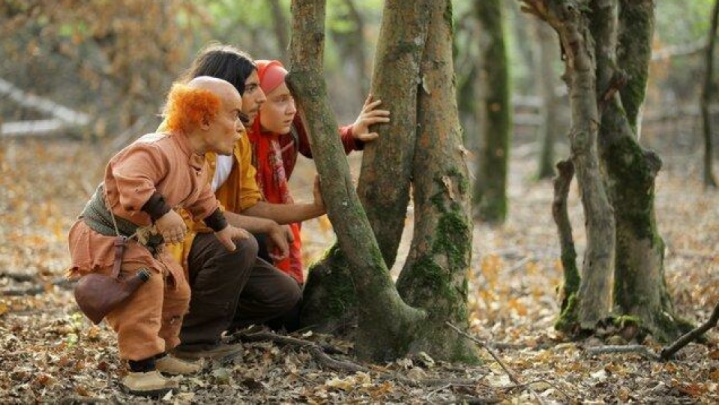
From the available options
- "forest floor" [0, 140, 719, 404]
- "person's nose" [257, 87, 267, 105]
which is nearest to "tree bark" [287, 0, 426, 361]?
"forest floor" [0, 140, 719, 404]

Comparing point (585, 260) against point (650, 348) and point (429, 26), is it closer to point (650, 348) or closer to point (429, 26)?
point (650, 348)

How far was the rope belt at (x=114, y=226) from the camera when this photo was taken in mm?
4059

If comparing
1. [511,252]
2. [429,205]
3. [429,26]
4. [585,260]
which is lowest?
[511,252]

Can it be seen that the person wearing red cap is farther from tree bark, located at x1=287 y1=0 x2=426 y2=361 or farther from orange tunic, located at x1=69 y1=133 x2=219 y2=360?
orange tunic, located at x1=69 y1=133 x2=219 y2=360

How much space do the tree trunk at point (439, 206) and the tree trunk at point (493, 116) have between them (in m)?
7.79

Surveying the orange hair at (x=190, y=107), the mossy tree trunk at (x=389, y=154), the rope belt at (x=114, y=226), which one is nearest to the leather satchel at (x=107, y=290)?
the rope belt at (x=114, y=226)

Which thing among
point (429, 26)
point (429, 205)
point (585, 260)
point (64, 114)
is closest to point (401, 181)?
point (429, 205)

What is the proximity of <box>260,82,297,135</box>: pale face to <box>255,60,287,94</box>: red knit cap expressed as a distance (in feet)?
0.08

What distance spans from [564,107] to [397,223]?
22.9 m

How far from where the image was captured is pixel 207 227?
4.57m

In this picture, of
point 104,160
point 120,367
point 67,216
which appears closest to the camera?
point 120,367

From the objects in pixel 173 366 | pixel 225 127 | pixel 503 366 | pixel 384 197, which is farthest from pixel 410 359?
pixel 225 127

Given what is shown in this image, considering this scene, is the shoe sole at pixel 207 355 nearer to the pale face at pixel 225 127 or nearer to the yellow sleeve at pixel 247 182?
the yellow sleeve at pixel 247 182

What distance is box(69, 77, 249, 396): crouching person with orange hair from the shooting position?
3.98 m
